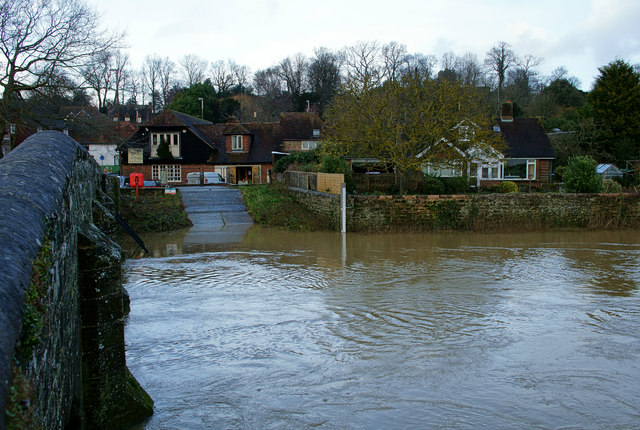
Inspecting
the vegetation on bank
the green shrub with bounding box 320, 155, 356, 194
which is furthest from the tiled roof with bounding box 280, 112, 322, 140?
the green shrub with bounding box 320, 155, 356, 194

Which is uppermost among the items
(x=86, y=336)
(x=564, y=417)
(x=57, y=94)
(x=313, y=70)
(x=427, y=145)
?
(x=313, y=70)

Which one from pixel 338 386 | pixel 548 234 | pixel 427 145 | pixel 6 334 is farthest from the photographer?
pixel 427 145

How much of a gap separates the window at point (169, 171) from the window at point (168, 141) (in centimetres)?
84

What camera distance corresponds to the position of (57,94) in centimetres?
2556

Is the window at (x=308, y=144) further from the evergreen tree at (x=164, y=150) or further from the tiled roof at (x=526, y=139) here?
the tiled roof at (x=526, y=139)

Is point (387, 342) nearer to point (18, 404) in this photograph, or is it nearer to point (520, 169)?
point (18, 404)

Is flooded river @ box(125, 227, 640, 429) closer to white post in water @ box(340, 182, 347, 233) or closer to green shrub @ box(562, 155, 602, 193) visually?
white post in water @ box(340, 182, 347, 233)

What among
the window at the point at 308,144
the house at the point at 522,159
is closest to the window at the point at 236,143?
the window at the point at 308,144

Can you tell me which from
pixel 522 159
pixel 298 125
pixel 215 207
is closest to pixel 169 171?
pixel 298 125

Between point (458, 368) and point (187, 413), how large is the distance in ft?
11.8

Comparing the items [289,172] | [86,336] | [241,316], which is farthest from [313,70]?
[86,336]

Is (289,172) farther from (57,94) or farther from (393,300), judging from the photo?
(393,300)

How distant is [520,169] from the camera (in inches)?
1636

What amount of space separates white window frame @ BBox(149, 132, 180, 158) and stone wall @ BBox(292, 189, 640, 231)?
72.5 feet
